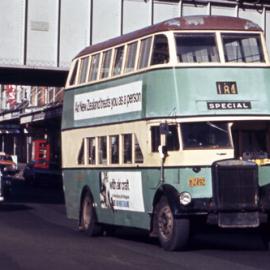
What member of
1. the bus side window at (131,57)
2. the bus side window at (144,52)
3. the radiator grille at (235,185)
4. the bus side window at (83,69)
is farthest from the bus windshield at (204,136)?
the bus side window at (83,69)

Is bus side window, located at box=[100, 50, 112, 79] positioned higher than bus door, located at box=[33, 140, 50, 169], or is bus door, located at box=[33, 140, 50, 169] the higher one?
bus side window, located at box=[100, 50, 112, 79]

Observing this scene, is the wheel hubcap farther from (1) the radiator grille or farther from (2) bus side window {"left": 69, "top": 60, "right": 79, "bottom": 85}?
(2) bus side window {"left": 69, "top": 60, "right": 79, "bottom": 85}

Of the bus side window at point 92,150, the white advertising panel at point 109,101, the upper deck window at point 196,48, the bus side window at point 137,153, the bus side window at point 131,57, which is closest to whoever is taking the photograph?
the upper deck window at point 196,48

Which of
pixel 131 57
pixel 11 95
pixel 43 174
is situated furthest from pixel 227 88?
pixel 11 95

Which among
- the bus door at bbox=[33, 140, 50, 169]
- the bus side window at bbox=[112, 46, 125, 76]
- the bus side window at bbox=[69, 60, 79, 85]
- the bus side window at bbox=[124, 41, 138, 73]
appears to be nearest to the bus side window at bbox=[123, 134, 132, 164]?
the bus side window at bbox=[124, 41, 138, 73]

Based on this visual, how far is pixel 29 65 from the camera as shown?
31.5 m

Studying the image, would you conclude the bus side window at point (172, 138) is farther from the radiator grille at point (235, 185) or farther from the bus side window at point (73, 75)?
the bus side window at point (73, 75)

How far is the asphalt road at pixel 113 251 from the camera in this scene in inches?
650

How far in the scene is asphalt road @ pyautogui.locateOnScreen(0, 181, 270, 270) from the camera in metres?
16.5

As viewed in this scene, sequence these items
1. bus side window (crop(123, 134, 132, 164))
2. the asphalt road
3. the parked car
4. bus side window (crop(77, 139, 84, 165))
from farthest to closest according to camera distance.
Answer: the parked car < bus side window (crop(77, 139, 84, 165)) < bus side window (crop(123, 134, 132, 164)) < the asphalt road

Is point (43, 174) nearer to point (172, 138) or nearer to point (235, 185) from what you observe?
point (172, 138)

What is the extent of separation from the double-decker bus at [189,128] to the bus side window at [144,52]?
3 centimetres

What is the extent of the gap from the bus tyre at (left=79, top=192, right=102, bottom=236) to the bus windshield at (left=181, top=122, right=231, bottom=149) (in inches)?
187

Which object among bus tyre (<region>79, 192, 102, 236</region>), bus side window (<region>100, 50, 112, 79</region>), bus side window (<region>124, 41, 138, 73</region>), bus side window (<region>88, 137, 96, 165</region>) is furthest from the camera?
bus tyre (<region>79, 192, 102, 236</region>)
